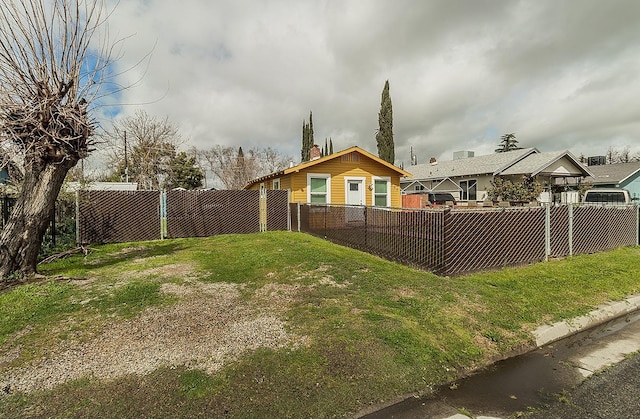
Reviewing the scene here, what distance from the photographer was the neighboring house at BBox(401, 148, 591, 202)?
19.7 m

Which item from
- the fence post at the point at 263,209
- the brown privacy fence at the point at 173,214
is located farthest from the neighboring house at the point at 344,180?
the fence post at the point at 263,209

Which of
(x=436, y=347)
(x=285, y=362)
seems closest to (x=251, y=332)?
(x=285, y=362)

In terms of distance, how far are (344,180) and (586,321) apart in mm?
10790

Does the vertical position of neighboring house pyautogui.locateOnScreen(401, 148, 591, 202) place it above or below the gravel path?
above

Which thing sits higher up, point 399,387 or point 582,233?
point 582,233

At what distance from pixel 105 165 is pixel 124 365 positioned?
29.5 m

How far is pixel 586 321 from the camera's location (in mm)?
4266

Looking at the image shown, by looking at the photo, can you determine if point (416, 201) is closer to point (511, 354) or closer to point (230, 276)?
point (230, 276)

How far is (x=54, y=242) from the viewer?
9438mm

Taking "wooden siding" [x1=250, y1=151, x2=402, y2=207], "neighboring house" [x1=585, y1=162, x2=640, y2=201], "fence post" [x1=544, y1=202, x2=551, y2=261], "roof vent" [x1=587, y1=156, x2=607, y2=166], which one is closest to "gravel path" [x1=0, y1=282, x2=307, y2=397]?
"fence post" [x1=544, y1=202, x2=551, y2=261]

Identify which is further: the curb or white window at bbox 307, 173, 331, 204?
white window at bbox 307, 173, 331, 204

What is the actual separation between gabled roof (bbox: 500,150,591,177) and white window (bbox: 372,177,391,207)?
32.8ft

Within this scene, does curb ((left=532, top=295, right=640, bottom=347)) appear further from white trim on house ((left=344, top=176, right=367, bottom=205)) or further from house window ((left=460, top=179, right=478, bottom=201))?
house window ((left=460, top=179, right=478, bottom=201))

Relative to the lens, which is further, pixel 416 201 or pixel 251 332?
pixel 416 201
